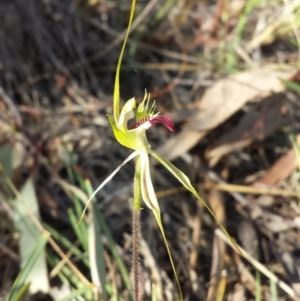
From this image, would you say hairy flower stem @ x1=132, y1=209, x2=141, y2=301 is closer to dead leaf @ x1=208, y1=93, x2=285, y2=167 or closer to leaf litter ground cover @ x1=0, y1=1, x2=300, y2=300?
leaf litter ground cover @ x1=0, y1=1, x2=300, y2=300

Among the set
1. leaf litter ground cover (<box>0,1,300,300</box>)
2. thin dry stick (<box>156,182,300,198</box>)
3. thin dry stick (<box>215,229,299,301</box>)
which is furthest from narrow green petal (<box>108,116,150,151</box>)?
thin dry stick (<box>156,182,300,198</box>)

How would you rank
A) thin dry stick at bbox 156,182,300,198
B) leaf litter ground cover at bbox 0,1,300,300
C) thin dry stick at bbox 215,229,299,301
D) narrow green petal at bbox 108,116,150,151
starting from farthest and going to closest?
thin dry stick at bbox 156,182,300,198, leaf litter ground cover at bbox 0,1,300,300, thin dry stick at bbox 215,229,299,301, narrow green petal at bbox 108,116,150,151

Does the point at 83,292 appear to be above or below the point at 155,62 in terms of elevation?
below

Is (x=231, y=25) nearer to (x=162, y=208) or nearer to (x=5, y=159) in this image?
(x=162, y=208)

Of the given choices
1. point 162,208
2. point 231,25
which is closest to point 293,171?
point 162,208

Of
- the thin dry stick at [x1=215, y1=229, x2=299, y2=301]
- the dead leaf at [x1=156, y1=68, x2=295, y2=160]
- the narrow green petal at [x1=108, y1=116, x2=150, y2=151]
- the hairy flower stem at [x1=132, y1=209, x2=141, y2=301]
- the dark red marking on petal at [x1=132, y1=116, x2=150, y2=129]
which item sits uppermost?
the dead leaf at [x1=156, y1=68, x2=295, y2=160]

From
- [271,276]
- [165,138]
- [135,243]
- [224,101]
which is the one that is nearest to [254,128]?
[224,101]
